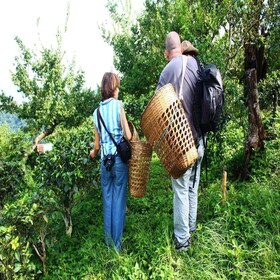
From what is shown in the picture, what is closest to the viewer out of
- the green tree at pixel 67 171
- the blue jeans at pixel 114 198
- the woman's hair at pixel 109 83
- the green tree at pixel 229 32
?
the woman's hair at pixel 109 83

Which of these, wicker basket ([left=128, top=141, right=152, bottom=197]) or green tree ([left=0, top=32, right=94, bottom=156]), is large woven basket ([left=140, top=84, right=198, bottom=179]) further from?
green tree ([left=0, top=32, right=94, bottom=156])

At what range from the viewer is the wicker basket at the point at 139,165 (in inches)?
115

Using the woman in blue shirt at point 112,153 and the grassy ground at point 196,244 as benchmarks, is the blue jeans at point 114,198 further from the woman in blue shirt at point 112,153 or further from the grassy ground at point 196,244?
the grassy ground at point 196,244

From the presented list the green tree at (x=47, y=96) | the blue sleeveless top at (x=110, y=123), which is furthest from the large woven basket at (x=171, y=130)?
the green tree at (x=47, y=96)

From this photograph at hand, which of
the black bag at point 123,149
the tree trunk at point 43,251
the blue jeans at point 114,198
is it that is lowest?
the tree trunk at point 43,251

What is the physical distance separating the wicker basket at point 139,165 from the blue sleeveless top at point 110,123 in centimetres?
19

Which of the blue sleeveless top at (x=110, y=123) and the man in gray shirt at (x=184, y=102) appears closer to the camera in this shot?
the man in gray shirt at (x=184, y=102)

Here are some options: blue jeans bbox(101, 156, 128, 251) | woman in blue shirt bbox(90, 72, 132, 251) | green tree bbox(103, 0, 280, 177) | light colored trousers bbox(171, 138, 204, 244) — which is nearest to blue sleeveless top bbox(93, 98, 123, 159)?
woman in blue shirt bbox(90, 72, 132, 251)

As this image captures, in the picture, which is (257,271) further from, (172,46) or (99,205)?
(99,205)

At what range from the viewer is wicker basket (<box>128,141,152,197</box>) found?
9.57 feet

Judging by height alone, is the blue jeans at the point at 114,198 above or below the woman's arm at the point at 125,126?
below

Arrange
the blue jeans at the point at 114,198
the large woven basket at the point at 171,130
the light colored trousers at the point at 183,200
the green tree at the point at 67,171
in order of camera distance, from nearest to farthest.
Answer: the large woven basket at the point at 171,130 < the light colored trousers at the point at 183,200 < the blue jeans at the point at 114,198 < the green tree at the point at 67,171

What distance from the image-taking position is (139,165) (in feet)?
9.69

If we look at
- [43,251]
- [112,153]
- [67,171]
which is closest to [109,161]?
[112,153]
